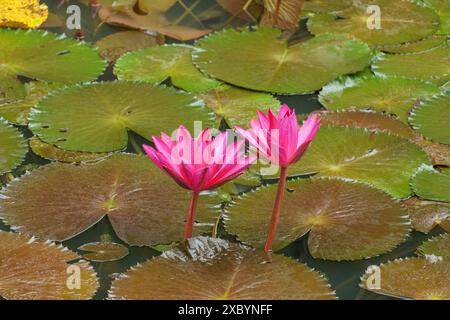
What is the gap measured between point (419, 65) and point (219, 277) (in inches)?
52.8

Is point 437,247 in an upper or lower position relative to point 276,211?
lower

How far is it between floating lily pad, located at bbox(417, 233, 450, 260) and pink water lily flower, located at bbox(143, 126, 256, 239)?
49cm

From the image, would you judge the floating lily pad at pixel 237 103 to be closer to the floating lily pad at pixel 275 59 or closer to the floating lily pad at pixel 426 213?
the floating lily pad at pixel 275 59

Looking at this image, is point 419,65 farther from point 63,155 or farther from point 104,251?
point 104,251

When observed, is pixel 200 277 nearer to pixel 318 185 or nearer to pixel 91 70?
pixel 318 185

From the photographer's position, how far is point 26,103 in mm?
2500

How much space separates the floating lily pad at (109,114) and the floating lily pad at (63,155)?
0.01 m

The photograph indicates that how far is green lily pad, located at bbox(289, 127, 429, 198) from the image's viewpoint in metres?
2.19

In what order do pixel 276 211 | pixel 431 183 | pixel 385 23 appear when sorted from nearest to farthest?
1. pixel 276 211
2. pixel 431 183
3. pixel 385 23

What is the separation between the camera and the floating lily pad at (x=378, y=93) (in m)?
2.55

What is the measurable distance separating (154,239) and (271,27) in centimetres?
132

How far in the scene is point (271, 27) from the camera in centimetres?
301

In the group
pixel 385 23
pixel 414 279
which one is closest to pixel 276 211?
pixel 414 279
